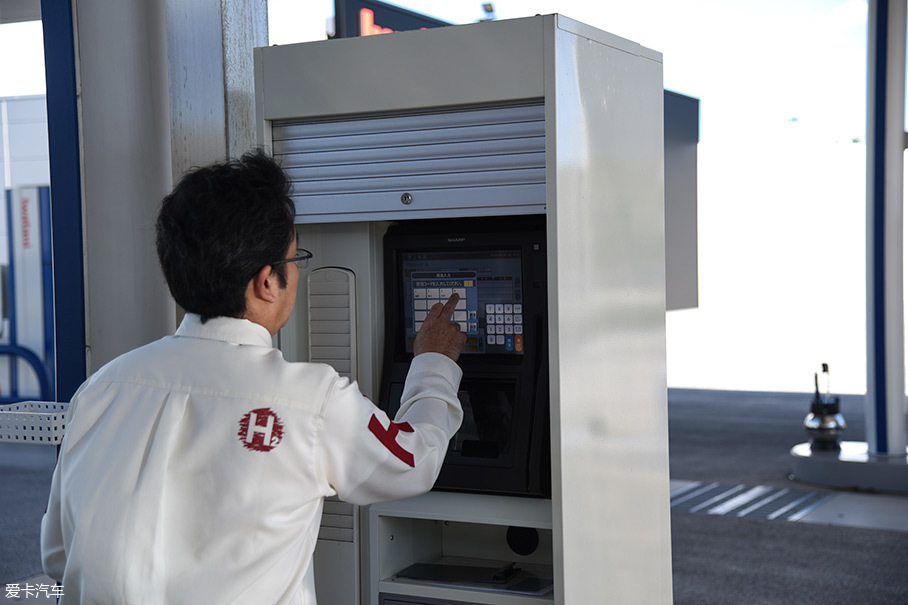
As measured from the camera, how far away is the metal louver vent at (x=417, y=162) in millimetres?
1892

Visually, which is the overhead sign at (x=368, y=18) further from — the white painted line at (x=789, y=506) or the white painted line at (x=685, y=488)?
the white painted line at (x=685, y=488)

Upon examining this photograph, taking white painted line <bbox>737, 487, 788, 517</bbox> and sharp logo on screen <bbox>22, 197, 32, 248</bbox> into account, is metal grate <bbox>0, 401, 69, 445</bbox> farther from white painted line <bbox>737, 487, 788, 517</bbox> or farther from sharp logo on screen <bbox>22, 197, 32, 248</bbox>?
sharp logo on screen <bbox>22, 197, 32, 248</bbox>

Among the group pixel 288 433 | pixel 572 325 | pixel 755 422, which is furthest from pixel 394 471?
pixel 755 422

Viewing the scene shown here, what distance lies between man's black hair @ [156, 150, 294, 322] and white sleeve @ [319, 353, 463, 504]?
218 mm

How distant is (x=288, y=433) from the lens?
1351 mm

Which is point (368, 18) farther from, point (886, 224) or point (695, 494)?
point (886, 224)

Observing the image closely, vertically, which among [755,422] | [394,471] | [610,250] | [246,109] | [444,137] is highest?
[246,109]

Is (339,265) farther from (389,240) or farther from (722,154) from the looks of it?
(722,154)

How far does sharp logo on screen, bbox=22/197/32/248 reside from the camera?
21.7 feet

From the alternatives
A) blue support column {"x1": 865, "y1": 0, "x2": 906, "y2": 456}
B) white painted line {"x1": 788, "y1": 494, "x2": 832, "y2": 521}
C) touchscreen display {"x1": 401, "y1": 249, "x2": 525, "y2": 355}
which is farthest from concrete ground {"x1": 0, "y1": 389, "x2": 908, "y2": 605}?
touchscreen display {"x1": 401, "y1": 249, "x2": 525, "y2": 355}

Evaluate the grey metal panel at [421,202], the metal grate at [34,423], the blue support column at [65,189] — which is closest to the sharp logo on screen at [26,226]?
the blue support column at [65,189]

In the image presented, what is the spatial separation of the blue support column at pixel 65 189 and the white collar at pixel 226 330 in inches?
46.8

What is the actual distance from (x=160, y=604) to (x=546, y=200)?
3.29 feet

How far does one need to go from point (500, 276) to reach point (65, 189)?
1.24 metres
